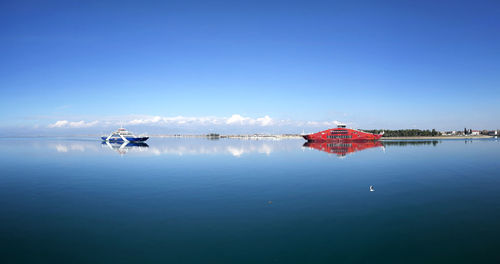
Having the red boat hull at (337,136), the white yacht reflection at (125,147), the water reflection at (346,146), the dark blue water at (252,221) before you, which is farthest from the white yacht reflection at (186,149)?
the red boat hull at (337,136)

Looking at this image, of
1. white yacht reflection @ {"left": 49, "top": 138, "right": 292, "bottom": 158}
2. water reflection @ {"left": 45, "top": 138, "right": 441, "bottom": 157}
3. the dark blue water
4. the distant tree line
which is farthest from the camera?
the distant tree line

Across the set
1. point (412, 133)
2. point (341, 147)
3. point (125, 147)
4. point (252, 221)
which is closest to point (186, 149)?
point (125, 147)

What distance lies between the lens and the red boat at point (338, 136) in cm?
12438

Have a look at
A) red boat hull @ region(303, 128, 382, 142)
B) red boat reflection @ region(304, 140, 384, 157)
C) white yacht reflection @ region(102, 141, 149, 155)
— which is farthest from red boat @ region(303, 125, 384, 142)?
white yacht reflection @ region(102, 141, 149, 155)

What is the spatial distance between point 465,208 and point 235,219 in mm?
13160

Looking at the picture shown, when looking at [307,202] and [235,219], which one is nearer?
[235,219]

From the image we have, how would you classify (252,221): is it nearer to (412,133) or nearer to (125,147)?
(125,147)

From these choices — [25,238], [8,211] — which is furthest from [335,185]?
[8,211]

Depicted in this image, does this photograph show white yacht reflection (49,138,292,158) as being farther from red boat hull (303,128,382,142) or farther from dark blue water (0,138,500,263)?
red boat hull (303,128,382,142)

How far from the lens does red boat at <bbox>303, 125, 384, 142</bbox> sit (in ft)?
408

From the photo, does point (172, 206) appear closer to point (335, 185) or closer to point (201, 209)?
point (201, 209)

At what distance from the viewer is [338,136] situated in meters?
125

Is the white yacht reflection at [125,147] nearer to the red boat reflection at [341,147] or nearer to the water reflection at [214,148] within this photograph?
the water reflection at [214,148]

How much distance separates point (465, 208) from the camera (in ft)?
51.6
